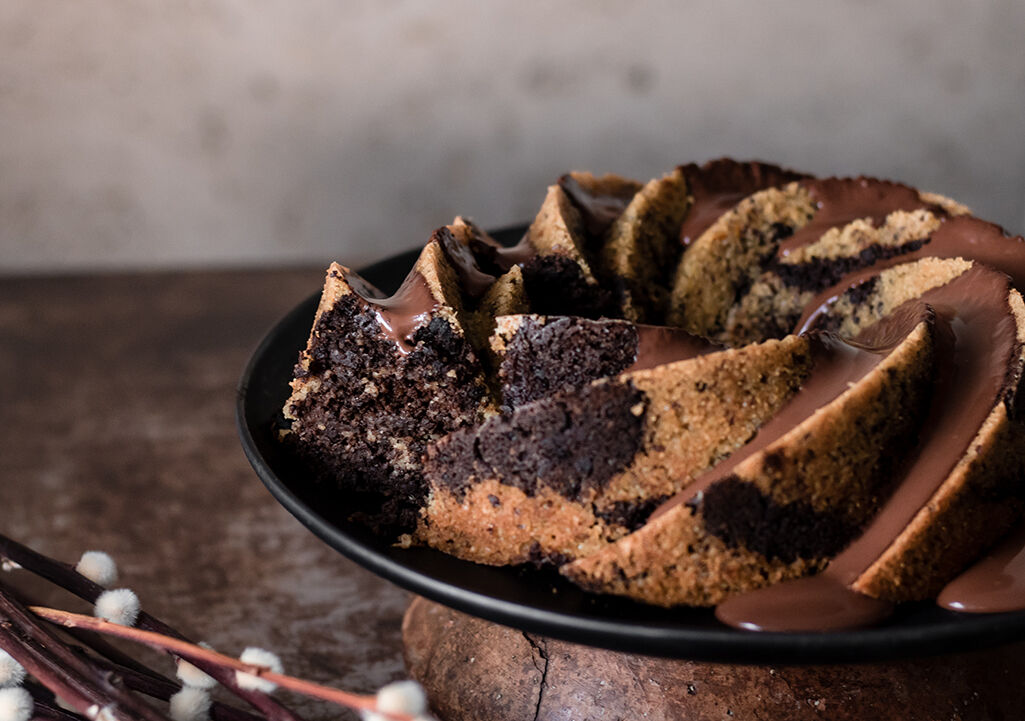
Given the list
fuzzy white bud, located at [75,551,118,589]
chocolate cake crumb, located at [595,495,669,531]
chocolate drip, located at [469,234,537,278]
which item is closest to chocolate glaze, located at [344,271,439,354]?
chocolate drip, located at [469,234,537,278]

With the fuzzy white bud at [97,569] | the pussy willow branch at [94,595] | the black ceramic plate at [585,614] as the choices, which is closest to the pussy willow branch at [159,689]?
the pussy willow branch at [94,595]

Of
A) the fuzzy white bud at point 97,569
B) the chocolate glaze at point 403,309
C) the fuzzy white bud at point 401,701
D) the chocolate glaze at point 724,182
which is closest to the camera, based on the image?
the fuzzy white bud at point 401,701

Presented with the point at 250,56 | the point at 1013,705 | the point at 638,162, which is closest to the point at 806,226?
the point at 1013,705

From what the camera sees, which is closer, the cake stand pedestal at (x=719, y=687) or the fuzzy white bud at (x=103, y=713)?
the fuzzy white bud at (x=103, y=713)

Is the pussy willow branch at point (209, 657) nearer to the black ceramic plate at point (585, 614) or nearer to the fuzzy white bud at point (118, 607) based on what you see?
the fuzzy white bud at point (118, 607)

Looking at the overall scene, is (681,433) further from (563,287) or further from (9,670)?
(9,670)

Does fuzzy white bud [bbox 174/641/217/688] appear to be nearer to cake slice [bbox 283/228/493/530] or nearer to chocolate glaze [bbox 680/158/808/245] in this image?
cake slice [bbox 283/228/493/530]

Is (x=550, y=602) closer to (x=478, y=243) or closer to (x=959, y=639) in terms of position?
(x=959, y=639)
